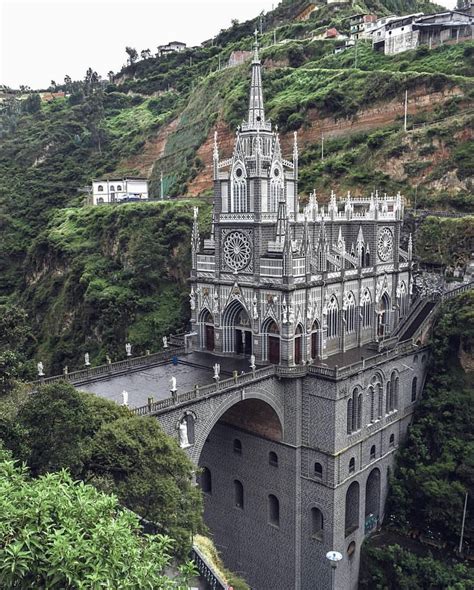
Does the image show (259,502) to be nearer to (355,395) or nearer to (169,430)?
(355,395)

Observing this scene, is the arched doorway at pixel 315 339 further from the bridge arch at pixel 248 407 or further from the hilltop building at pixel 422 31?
the hilltop building at pixel 422 31

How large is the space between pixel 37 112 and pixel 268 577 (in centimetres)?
12713

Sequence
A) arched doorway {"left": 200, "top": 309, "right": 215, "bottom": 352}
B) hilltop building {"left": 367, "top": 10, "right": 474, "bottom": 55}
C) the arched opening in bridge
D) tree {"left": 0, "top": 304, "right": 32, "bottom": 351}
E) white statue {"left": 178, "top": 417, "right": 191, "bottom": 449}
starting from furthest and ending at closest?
hilltop building {"left": 367, "top": 10, "right": 474, "bottom": 55}, arched doorway {"left": 200, "top": 309, "right": 215, "bottom": 352}, the arched opening in bridge, white statue {"left": 178, "top": 417, "right": 191, "bottom": 449}, tree {"left": 0, "top": 304, "right": 32, "bottom": 351}

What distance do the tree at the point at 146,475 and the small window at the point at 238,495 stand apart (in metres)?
15.8

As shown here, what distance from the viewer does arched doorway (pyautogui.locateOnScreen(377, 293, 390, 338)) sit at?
4462cm

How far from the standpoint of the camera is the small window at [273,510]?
123 ft

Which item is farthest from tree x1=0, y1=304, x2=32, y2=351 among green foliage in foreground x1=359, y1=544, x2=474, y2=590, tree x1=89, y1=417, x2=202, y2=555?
green foliage in foreground x1=359, y1=544, x2=474, y2=590

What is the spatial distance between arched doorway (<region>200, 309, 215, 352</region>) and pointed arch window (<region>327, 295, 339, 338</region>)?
26.8 feet

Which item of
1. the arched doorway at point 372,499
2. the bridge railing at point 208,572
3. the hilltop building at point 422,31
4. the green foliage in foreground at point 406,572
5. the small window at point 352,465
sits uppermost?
the hilltop building at point 422,31

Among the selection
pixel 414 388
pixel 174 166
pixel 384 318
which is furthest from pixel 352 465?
pixel 174 166

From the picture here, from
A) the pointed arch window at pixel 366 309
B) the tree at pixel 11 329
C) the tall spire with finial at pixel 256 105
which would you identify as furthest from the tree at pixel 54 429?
the pointed arch window at pixel 366 309

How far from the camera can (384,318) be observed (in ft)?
149

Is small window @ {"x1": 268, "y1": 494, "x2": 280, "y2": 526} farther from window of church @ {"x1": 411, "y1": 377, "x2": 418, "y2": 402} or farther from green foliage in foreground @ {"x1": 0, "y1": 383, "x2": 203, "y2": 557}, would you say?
green foliage in foreground @ {"x1": 0, "y1": 383, "x2": 203, "y2": 557}

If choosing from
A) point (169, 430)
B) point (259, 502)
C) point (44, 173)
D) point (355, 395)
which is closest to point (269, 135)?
point (355, 395)
